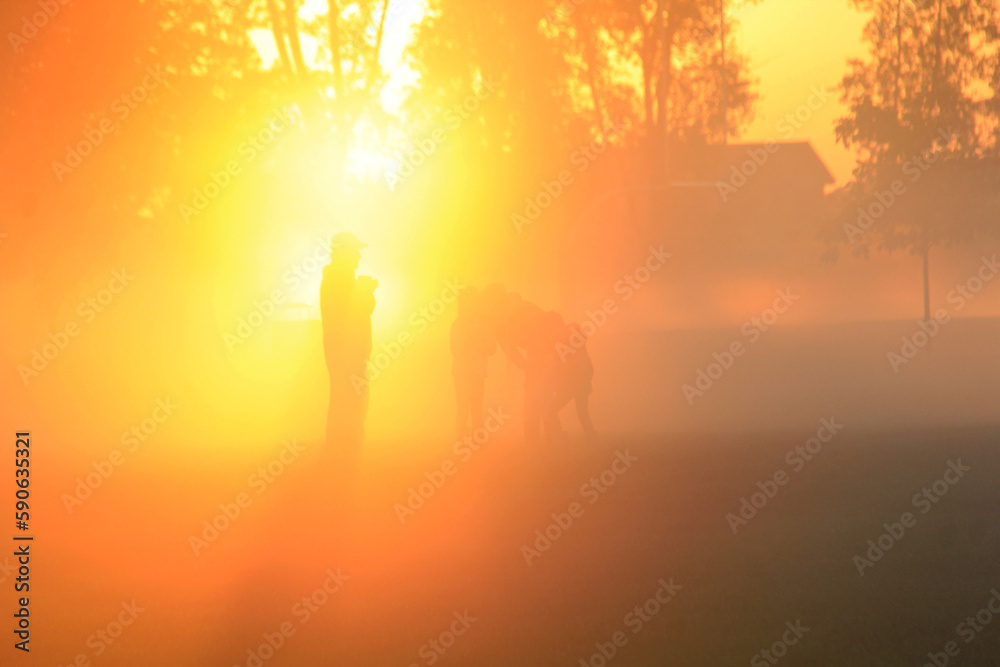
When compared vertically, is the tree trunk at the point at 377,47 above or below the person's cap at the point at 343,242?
above

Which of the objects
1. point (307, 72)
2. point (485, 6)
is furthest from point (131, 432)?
point (485, 6)

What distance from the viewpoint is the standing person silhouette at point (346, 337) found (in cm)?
1049

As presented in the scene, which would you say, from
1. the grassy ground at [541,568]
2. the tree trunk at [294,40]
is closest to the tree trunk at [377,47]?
the tree trunk at [294,40]

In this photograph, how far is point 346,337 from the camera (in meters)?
10.5

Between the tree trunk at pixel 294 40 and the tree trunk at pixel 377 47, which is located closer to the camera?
the tree trunk at pixel 294 40

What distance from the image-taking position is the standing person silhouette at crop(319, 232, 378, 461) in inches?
413

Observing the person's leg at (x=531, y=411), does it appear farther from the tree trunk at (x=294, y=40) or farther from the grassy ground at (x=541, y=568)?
the tree trunk at (x=294, y=40)

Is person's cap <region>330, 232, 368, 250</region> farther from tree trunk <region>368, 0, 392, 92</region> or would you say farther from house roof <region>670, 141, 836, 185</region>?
house roof <region>670, 141, 836, 185</region>

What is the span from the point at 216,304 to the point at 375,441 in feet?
39.6

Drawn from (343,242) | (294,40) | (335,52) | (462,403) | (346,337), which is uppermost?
(294,40)

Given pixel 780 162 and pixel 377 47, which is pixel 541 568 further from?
pixel 780 162

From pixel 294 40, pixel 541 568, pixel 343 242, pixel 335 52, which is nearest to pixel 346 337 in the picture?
pixel 343 242

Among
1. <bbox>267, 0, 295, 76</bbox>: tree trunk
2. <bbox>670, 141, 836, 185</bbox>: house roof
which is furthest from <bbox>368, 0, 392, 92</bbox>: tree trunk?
<bbox>670, 141, 836, 185</bbox>: house roof

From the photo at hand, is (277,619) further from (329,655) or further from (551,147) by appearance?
(551,147)
